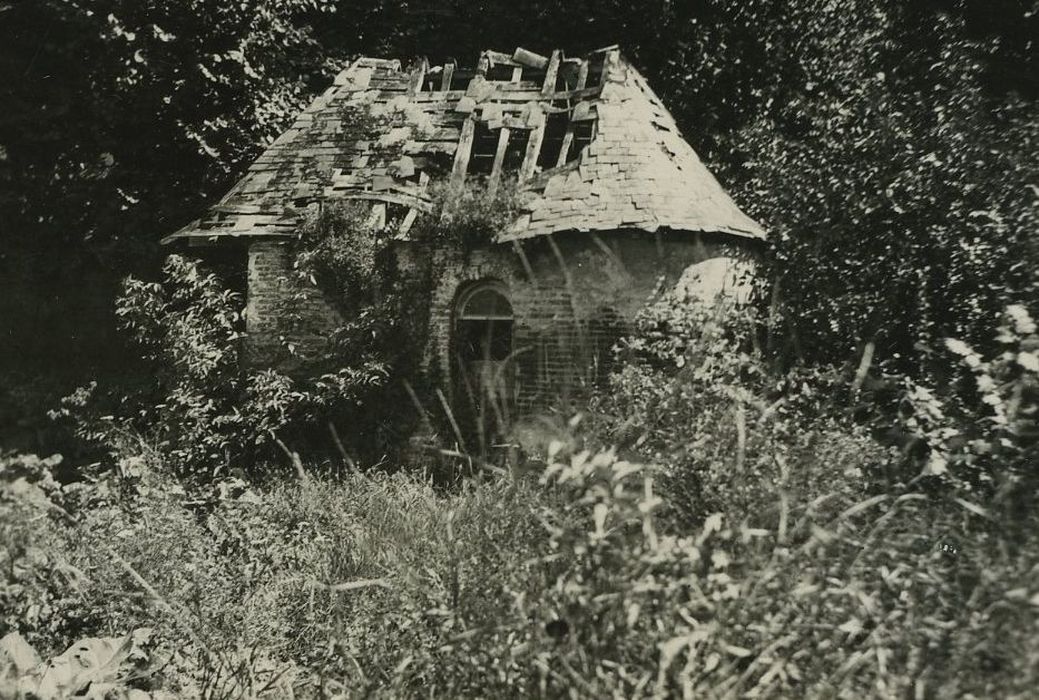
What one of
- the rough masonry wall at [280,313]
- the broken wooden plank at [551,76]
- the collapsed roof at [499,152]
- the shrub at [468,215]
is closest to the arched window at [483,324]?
the shrub at [468,215]

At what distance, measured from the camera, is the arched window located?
32.1 feet

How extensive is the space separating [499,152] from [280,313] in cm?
367

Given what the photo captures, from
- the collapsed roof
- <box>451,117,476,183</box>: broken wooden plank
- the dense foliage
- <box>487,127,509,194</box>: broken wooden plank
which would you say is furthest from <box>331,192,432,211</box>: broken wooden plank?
the dense foliage

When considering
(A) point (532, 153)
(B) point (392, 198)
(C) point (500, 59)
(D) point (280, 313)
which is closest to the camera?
(B) point (392, 198)

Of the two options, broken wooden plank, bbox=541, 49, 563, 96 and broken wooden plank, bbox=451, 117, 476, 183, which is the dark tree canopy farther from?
broken wooden plank, bbox=451, 117, 476, 183

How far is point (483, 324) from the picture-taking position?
389 inches

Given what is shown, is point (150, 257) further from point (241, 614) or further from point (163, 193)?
point (241, 614)

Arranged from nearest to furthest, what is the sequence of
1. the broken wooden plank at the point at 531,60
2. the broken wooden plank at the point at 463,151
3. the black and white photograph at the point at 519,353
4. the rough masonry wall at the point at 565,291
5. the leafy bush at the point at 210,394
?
the black and white photograph at the point at 519,353, the rough masonry wall at the point at 565,291, the leafy bush at the point at 210,394, the broken wooden plank at the point at 463,151, the broken wooden plank at the point at 531,60

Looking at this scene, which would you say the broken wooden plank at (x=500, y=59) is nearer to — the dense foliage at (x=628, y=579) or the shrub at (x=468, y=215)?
the shrub at (x=468, y=215)

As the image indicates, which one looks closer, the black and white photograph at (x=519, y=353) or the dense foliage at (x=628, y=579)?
the dense foliage at (x=628, y=579)

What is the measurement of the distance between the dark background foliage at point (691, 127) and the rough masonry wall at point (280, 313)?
304cm

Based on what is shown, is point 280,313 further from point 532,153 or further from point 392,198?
point 532,153

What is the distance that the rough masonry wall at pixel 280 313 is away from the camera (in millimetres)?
10180

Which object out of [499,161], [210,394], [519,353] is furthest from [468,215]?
[210,394]
